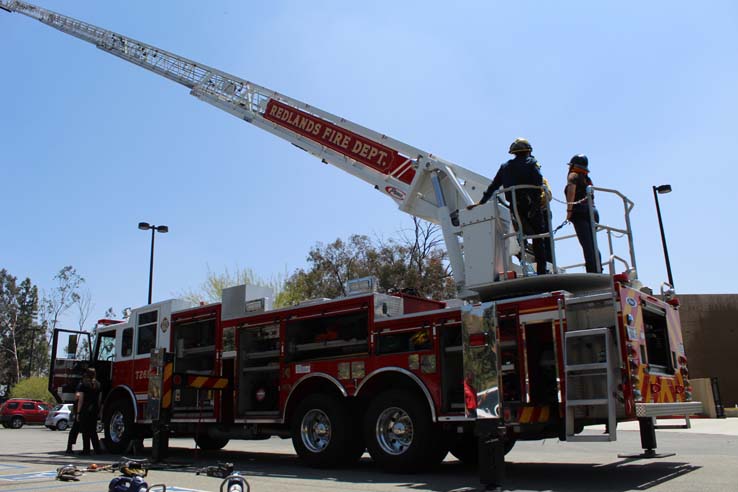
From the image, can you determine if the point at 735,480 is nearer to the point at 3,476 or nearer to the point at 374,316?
the point at 374,316

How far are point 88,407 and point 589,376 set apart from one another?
9.80m

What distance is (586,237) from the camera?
856 centimetres

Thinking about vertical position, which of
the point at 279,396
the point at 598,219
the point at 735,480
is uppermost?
the point at 598,219

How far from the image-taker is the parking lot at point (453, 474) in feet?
24.3

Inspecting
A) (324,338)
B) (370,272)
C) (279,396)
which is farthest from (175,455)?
(370,272)

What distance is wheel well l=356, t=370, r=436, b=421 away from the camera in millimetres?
8586

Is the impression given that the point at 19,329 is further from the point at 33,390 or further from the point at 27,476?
the point at 27,476

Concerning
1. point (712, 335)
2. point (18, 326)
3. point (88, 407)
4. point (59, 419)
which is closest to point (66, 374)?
point (88, 407)

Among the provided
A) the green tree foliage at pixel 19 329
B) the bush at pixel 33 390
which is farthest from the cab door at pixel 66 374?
the green tree foliage at pixel 19 329

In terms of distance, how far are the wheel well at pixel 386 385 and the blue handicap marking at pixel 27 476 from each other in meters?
4.24

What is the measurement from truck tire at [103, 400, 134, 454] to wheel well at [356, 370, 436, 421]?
18.3 feet

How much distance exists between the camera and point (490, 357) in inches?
288

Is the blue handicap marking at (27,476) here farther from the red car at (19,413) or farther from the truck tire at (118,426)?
the red car at (19,413)

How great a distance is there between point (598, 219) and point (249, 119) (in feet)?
25.8
